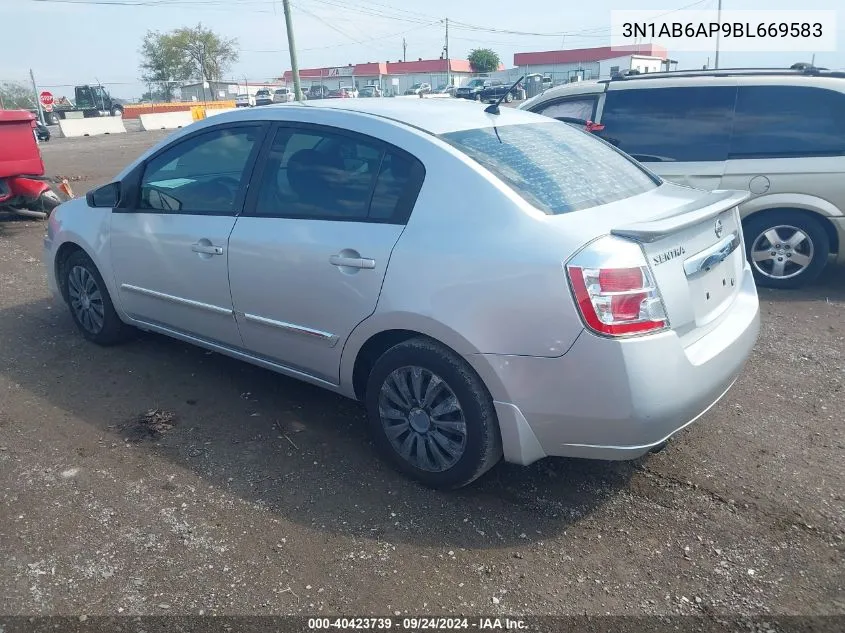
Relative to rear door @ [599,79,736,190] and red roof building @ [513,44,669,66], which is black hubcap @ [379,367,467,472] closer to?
rear door @ [599,79,736,190]

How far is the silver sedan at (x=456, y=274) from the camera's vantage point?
272cm

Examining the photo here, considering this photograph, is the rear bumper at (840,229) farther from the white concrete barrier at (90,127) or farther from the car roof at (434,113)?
the white concrete barrier at (90,127)

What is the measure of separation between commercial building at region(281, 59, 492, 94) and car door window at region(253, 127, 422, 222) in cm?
6818

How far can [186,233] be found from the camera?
408 centimetres

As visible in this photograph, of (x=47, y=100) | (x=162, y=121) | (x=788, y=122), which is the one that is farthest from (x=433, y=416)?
(x=47, y=100)

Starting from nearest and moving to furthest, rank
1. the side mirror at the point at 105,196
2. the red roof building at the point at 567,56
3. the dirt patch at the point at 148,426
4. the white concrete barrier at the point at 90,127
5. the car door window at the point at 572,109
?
the dirt patch at the point at 148,426 → the side mirror at the point at 105,196 → the car door window at the point at 572,109 → the white concrete barrier at the point at 90,127 → the red roof building at the point at 567,56

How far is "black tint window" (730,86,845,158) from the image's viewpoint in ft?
19.4

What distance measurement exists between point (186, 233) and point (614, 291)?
2.59 m

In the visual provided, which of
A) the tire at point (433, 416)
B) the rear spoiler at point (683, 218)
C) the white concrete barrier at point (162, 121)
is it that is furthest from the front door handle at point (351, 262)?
the white concrete barrier at point (162, 121)

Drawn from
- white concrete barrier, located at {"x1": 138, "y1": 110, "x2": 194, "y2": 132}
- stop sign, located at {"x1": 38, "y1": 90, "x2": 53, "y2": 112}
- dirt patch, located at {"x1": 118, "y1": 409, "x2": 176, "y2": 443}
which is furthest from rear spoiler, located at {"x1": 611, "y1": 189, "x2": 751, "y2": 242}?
stop sign, located at {"x1": 38, "y1": 90, "x2": 53, "y2": 112}

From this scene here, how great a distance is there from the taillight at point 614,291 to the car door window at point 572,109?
444cm

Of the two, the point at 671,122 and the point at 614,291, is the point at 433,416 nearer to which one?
the point at 614,291

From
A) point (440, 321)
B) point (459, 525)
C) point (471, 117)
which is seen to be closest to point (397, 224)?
point (440, 321)

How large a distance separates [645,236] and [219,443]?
8.10ft
